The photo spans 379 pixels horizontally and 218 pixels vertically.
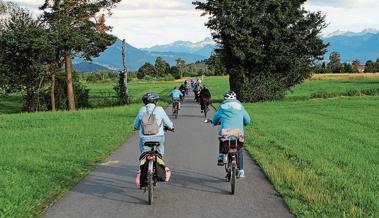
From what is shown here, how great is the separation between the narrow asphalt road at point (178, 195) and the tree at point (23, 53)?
31.4 metres

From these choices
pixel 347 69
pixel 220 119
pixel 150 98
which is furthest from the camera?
pixel 347 69

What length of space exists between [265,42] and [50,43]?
17.8 metres

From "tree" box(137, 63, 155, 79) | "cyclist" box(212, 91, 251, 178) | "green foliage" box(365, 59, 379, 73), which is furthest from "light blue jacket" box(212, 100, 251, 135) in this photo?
"tree" box(137, 63, 155, 79)

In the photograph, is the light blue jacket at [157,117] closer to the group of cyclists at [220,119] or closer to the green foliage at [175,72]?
the group of cyclists at [220,119]

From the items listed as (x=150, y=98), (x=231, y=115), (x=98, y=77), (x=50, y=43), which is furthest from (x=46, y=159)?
(x=98, y=77)

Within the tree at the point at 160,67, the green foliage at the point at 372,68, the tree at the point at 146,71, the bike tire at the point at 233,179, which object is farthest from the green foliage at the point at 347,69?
the bike tire at the point at 233,179

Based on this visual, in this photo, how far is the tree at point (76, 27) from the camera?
138 feet

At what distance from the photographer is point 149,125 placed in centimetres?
859

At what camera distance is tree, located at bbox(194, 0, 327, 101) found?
42.5m

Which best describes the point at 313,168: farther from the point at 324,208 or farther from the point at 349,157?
the point at 324,208

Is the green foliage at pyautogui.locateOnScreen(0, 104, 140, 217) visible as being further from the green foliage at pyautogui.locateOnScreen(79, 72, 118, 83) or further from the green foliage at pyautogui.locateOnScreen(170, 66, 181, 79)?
the green foliage at pyautogui.locateOnScreen(170, 66, 181, 79)

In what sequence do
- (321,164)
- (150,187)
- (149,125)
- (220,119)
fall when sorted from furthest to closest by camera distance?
1. (321,164)
2. (220,119)
3. (149,125)
4. (150,187)

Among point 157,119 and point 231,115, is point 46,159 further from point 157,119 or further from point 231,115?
point 231,115

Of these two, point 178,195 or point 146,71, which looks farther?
point 146,71
